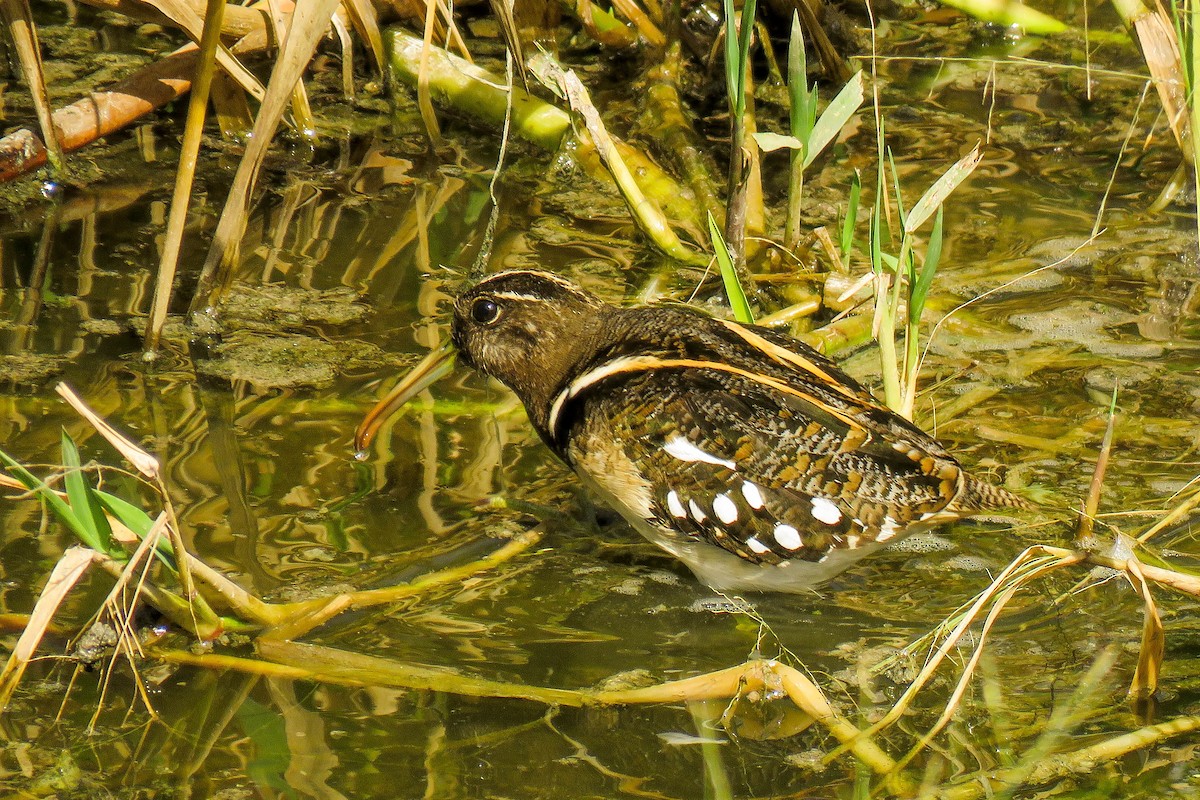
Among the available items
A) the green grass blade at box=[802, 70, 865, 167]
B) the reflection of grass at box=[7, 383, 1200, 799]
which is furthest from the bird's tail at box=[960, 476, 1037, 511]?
the green grass blade at box=[802, 70, 865, 167]

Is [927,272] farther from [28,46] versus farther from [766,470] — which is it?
[28,46]

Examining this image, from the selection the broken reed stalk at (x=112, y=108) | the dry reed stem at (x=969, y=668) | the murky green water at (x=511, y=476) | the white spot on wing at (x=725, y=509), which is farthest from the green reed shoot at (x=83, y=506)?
the broken reed stalk at (x=112, y=108)

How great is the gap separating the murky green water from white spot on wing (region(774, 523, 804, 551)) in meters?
0.26

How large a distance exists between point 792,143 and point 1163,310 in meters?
1.77

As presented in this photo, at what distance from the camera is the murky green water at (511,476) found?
9.55 ft

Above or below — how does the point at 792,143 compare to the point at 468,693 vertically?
above

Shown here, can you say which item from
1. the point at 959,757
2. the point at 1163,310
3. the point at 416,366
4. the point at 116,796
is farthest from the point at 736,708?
the point at 1163,310

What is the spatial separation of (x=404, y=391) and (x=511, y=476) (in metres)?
0.41

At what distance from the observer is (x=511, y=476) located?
4008 mm

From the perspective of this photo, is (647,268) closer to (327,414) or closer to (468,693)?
(327,414)

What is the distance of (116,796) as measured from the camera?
273 centimetres

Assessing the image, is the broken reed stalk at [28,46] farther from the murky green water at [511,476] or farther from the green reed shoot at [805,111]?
the green reed shoot at [805,111]

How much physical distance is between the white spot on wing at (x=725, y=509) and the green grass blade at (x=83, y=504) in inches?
57.0

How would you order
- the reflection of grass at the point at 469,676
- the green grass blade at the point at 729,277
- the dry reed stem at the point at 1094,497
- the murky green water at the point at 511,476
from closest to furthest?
1. the reflection of grass at the point at 469,676
2. the murky green water at the point at 511,476
3. the dry reed stem at the point at 1094,497
4. the green grass blade at the point at 729,277
